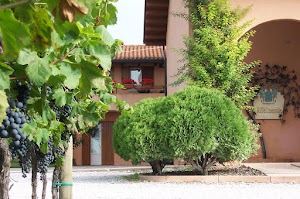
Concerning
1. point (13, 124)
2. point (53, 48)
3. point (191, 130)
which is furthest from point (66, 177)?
point (191, 130)

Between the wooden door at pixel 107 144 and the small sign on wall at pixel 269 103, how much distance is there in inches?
464

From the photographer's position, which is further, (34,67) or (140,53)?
(140,53)

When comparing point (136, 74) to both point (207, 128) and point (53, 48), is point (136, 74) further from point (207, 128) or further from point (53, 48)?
point (53, 48)

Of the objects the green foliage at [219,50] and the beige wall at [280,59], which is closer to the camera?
the green foliage at [219,50]

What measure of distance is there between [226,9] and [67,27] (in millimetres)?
14649

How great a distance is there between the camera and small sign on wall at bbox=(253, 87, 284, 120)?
19.4 metres

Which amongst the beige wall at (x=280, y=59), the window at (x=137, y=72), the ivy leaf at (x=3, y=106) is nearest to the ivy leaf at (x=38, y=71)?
the ivy leaf at (x=3, y=106)

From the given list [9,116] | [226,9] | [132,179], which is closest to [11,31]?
[9,116]

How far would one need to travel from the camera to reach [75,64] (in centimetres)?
164

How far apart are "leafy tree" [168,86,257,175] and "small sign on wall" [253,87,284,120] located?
6518 millimetres

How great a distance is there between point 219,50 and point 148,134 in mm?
3366

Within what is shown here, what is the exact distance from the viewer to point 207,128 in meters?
12.6

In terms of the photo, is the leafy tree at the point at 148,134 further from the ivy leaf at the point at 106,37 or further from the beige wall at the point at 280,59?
the ivy leaf at the point at 106,37

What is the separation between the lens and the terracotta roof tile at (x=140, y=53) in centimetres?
3088
